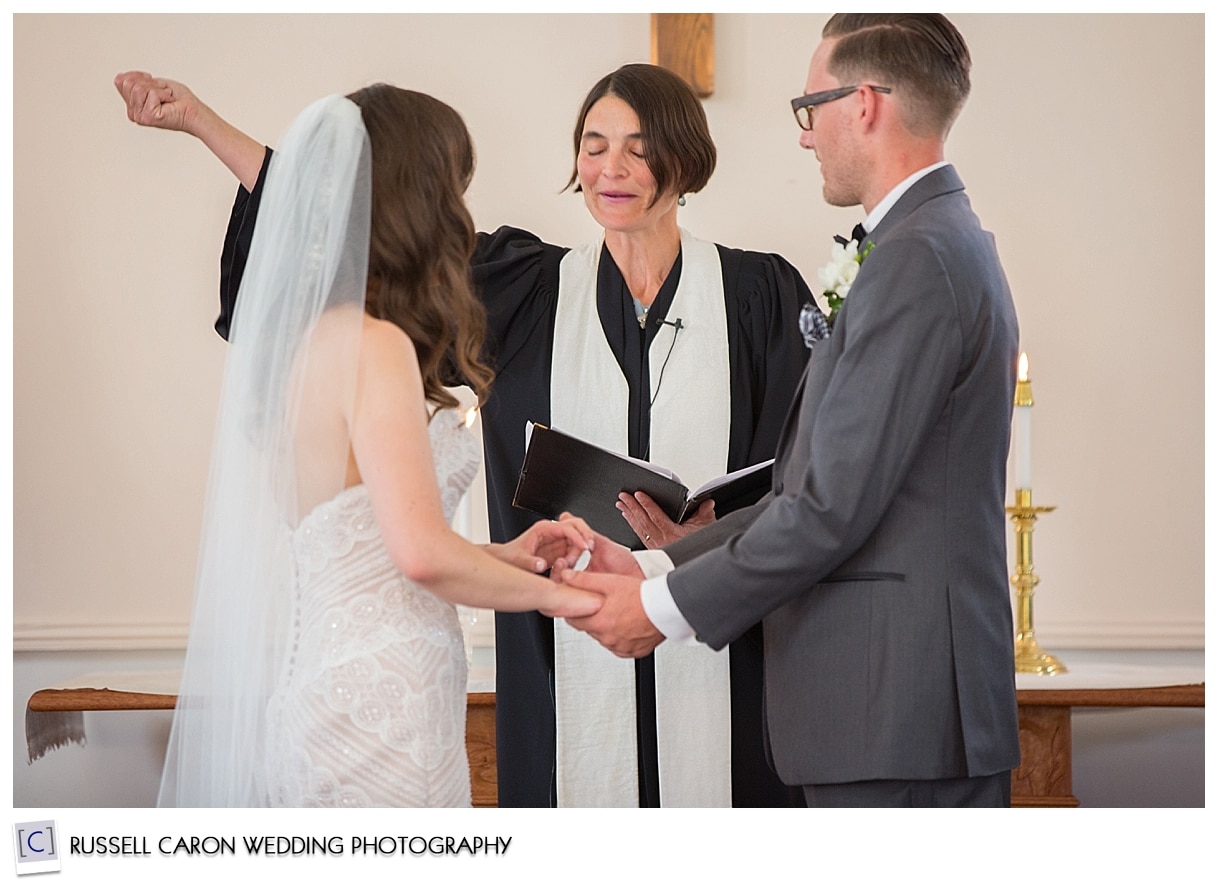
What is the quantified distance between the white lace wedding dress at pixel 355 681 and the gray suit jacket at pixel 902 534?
0.47 m

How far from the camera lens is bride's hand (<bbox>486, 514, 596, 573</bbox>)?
2.29 metres

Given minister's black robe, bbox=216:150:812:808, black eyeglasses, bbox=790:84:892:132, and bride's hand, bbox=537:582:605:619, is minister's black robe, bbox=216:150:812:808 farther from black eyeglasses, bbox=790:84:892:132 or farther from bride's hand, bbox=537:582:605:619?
black eyeglasses, bbox=790:84:892:132

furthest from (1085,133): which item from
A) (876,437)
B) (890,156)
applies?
(876,437)

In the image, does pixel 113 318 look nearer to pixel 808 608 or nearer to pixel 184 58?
pixel 184 58

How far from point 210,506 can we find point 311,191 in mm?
529

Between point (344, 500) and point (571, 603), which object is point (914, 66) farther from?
point (344, 500)

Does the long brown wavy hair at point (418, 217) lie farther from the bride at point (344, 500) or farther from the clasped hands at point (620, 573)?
the clasped hands at point (620, 573)

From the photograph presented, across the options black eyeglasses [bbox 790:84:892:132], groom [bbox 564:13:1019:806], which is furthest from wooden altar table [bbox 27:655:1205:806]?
black eyeglasses [bbox 790:84:892:132]

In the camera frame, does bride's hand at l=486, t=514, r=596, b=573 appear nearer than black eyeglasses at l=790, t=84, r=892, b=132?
No

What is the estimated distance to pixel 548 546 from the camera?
2348 mm

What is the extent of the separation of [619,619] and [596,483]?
35cm

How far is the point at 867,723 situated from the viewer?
6.59 feet

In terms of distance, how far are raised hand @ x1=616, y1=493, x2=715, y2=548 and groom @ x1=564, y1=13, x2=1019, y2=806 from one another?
0.40 m
